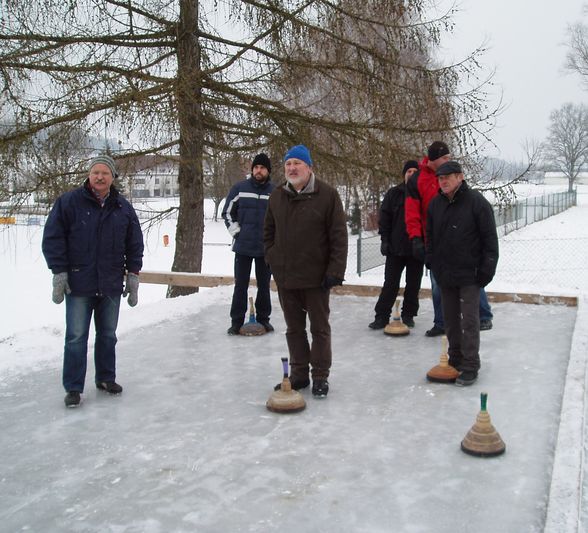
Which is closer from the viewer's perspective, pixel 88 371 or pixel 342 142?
pixel 88 371

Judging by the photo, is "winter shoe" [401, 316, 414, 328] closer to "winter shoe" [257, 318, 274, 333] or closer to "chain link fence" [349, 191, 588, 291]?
"winter shoe" [257, 318, 274, 333]

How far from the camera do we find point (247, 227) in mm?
6383

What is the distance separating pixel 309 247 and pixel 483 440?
1.64m

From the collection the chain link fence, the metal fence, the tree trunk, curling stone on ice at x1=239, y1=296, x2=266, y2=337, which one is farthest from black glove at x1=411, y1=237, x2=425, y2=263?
the chain link fence

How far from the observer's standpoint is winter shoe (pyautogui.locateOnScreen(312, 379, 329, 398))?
14.8 ft

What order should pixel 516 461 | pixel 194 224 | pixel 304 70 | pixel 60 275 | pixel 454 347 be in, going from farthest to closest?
1. pixel 194 224
2. pixel 304 70
3. pixel 454 347
4. pixel 60 275
5. pixel 516 461

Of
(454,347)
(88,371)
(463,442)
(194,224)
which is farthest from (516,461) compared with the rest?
(194,224)

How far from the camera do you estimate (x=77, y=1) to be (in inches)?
352

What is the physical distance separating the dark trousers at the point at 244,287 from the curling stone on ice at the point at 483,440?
3.28 m

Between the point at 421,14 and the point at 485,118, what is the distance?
6.04 ft

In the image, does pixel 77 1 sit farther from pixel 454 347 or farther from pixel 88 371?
pixel 454 347

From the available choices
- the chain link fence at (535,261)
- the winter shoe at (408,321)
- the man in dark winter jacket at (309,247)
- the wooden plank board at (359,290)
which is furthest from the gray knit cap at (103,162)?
the chain link fence at (535,261)

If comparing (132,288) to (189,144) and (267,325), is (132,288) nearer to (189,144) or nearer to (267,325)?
(267,325)

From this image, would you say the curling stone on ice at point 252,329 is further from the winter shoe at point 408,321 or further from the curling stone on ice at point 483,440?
the curling stone on ice at point 483,440
